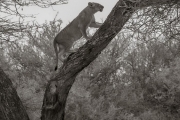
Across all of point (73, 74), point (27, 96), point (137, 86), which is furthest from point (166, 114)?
point (73, 74)

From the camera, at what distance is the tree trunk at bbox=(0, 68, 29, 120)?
17.0ft

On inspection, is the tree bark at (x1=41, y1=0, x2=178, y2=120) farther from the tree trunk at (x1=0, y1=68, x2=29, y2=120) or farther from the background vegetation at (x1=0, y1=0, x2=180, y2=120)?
the background vegetation at (x1=0, y1=0, x2=180, y2=120)

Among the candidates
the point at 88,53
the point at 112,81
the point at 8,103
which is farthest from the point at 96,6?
the point at 112,81

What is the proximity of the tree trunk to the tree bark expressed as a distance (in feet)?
1.84

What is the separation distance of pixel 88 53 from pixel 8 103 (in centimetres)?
161

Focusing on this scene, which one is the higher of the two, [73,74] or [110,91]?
[73,74]

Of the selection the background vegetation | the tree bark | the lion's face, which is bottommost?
the background vegetation

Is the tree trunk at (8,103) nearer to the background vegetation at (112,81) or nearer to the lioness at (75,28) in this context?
the lioness at (75,28)

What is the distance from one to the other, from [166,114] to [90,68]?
3.86 meters

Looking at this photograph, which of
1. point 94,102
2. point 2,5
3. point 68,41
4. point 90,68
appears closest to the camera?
point 2,5

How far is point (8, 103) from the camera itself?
5258 mm

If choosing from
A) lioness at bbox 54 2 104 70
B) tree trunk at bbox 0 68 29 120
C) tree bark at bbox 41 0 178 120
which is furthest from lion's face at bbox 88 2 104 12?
tree trunk at bbox 0 68 29 120

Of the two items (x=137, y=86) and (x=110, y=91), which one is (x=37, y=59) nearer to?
(x=110, y=91)

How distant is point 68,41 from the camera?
7.36m
